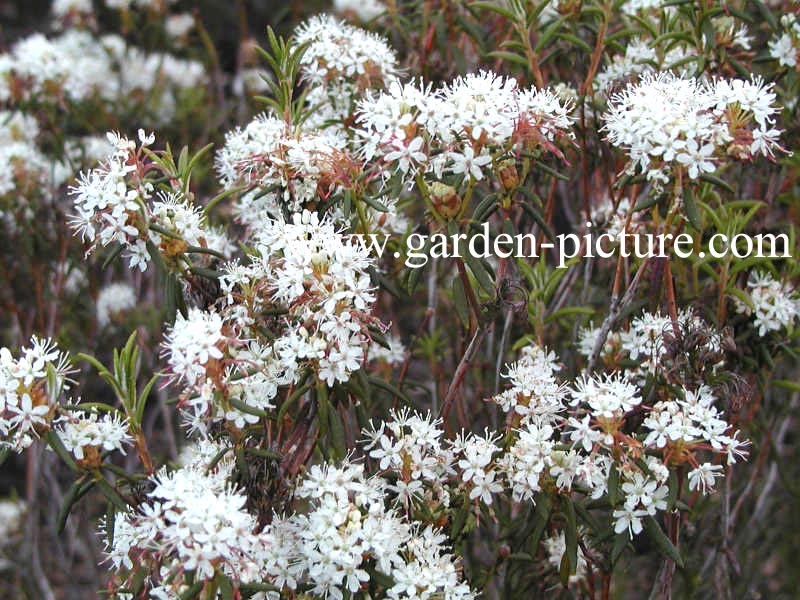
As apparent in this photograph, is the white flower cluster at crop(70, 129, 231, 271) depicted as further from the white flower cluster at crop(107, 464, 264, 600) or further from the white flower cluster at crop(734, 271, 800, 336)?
the white flower cluster at crop(734, 271, 800, 336)

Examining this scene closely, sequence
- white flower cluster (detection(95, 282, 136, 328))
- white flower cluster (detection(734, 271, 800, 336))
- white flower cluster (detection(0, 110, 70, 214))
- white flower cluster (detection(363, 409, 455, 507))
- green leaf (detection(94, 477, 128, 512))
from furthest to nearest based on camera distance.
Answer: white flower cluster (detection(95, 282, 136, 328)) < white flower cluster (detection(0, 110, 70, 214)) < white flower cluster (detection(734, 271, 800, 336)) < white flower cluster (detection(363, 409, 455, 507)) < green leaf (detection(94, 477, 128, 512))

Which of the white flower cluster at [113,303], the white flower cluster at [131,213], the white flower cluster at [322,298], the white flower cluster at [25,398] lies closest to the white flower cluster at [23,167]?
the white flower cluster at [113,303]

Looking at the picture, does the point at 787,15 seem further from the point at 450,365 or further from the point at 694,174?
the point at 450,365

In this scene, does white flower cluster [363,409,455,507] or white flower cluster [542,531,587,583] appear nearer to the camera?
white flower cluster [363,409,455,507]

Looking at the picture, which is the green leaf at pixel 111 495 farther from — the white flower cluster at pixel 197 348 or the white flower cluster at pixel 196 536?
the white flower cluster at pixel 197 348

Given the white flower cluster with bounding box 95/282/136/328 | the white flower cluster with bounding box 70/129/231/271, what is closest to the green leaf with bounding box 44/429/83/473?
the white flower cluster with bounding box 70/129/231/271

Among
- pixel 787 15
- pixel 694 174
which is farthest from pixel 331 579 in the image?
pixel 787 15
